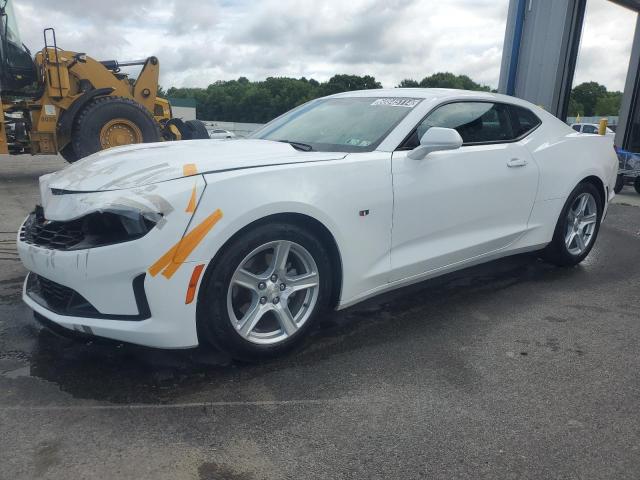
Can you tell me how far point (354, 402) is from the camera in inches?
97.9

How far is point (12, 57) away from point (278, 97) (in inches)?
2944

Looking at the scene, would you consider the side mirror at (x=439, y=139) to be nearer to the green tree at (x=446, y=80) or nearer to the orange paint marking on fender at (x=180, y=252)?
the orange paint marking on fender at (x=180, y=252)

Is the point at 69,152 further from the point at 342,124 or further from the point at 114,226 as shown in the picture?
the point at 114,226

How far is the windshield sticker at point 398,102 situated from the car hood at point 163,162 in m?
0.75

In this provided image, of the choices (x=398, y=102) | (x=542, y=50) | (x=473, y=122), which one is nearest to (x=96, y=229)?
(x=398, y=102)

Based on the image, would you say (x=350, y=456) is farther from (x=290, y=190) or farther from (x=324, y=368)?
(x=290, y=190)

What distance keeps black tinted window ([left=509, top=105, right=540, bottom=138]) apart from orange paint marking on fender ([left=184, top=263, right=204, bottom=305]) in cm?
277

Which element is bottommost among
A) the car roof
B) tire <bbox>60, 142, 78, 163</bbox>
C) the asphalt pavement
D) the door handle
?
the asphalt pavement

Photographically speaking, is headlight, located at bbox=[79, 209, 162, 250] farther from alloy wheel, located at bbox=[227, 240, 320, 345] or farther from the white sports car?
alloy wheel, located at bbox=[227, 240, 320, 345]

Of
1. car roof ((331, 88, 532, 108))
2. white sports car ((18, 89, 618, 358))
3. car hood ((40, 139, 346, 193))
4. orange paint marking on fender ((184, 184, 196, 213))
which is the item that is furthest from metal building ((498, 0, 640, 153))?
orange paint marking on fender ((184, 184, 196, 213))

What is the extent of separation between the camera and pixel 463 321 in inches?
138

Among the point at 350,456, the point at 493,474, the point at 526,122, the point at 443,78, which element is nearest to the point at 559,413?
the point at 493,474

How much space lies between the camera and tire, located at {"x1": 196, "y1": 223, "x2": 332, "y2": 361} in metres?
2.54

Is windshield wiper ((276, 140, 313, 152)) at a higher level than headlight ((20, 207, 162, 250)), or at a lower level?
higher
